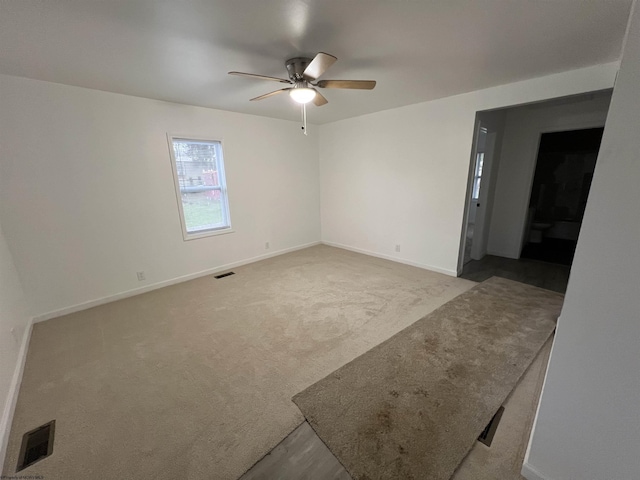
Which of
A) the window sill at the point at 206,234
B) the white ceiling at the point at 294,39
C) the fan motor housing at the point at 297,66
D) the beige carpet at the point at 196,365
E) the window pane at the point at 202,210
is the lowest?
the beige carpet at the point at 196,365

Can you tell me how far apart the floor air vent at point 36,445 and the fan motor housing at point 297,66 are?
3.12 meters

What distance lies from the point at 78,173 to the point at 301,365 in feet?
10.7

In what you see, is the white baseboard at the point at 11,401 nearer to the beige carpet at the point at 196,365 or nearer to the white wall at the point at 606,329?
the beige carpet at the point at 196,365

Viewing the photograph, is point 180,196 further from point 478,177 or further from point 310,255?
point 478,177

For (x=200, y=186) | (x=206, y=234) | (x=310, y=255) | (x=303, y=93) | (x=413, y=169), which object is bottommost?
(x=310, y=255)

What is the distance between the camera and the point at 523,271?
3881mm

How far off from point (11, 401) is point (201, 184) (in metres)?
2.96

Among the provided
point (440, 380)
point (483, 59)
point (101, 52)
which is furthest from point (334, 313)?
point (101, 52)

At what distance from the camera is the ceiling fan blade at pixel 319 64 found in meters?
1.75

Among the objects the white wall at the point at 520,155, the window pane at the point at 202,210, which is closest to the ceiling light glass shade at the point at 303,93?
the window pane at the point at 202,210

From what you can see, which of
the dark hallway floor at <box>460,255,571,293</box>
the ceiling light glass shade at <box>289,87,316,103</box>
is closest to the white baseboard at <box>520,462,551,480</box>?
the dark hallway floor at <box>460,255,571,293</box>

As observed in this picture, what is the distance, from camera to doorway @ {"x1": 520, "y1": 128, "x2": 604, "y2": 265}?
4.70 meters

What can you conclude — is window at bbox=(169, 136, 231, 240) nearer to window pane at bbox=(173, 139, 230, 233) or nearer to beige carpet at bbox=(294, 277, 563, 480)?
window pane at bbox=(173, 139, 230, 233)

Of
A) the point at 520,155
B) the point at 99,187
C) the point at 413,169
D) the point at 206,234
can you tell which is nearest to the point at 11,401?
the point at 99,187
